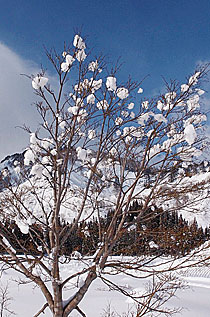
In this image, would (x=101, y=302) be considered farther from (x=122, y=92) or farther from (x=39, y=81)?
(x=39, y=81)

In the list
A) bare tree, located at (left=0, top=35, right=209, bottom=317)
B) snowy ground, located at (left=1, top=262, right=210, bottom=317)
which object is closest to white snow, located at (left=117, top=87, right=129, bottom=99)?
bare tree, located at (left=0, top=35, right=209, bottom=317)

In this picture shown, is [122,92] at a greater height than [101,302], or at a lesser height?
greater

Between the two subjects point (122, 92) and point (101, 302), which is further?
point (101, 302)

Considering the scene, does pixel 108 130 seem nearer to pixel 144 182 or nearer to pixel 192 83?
Answer: pixel 144 182

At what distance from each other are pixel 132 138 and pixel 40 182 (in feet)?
4.61

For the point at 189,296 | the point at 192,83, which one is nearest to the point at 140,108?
the point at 192,83

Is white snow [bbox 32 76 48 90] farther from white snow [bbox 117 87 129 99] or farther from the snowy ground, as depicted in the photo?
the snowy ground

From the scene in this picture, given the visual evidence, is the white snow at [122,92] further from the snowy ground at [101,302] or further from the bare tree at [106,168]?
the snowy ground at [101,302]

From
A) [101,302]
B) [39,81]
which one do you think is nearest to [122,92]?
[39,81]

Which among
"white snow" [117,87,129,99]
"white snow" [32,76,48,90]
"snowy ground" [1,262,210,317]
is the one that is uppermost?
"white snow" [117,87,129,99]

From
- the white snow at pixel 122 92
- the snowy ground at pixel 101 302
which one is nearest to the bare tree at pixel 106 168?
the white snow at pixel 122 92

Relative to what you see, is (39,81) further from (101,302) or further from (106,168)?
(101,302)

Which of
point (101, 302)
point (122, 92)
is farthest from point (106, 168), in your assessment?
point (101, 302)

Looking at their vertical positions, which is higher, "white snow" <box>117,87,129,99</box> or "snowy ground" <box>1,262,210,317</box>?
"white snow" <box>117,87,129,99</box>
